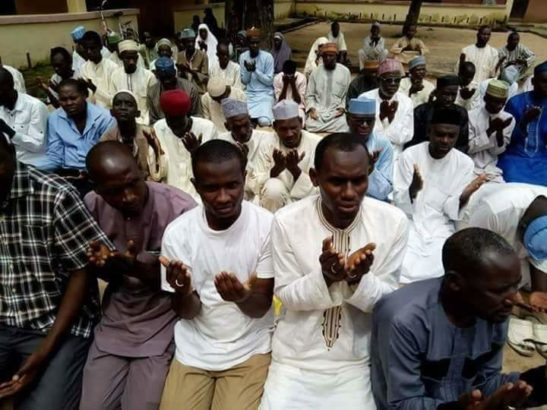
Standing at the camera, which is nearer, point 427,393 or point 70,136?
point 427,393

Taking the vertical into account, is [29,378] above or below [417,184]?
below

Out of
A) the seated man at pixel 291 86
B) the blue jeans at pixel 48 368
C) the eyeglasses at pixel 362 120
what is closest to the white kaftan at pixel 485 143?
the eyeglasses at pixel 362 120

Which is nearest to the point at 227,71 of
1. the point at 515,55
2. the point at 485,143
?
the point at 485,143

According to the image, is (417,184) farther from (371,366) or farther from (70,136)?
(70,136)

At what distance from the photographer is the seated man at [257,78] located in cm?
691

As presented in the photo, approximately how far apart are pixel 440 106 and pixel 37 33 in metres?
9.24

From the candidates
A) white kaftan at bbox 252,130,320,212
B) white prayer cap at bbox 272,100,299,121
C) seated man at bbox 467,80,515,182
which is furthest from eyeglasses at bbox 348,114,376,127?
seated man at bbox 467,80,515,182

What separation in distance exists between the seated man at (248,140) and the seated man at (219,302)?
2043 mm

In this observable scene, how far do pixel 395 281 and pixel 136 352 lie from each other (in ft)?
4.09

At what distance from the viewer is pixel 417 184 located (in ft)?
11.5

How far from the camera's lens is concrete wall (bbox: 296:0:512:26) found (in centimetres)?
1880

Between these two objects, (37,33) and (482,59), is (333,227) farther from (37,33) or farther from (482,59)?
(37,33)

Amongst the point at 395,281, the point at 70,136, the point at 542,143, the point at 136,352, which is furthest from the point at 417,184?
the point at 70,136

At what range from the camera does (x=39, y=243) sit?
1.96m
